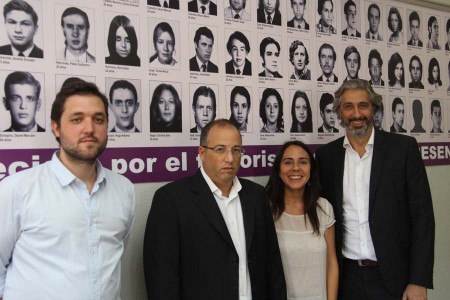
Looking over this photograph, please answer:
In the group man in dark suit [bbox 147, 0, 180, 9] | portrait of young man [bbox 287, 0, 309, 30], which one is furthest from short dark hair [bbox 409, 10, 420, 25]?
man in dark suit [bbox 147, 0, 180, 9]

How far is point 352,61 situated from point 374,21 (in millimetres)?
368

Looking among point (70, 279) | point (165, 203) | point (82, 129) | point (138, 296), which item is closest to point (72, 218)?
point (70, 279)

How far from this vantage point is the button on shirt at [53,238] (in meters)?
1.43

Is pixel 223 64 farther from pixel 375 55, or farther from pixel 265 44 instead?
pixel 375 55

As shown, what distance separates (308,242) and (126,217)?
0.94m

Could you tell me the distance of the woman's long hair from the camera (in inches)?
86.3

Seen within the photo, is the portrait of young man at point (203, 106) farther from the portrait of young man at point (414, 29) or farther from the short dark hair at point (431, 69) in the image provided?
the short dark hair at point (431, 69)

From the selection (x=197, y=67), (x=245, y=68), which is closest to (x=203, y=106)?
(x=197, y=67)

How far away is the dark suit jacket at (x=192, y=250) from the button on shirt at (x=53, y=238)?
25cm

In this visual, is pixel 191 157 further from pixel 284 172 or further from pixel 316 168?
pixel 316 168

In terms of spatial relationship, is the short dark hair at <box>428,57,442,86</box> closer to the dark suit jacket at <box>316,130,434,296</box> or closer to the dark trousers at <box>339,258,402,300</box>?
the dark suit jacket at <box>316,130,434,296</box>

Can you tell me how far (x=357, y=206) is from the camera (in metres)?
2.27

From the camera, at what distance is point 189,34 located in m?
2.24

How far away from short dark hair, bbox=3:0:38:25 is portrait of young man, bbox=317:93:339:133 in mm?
1732
